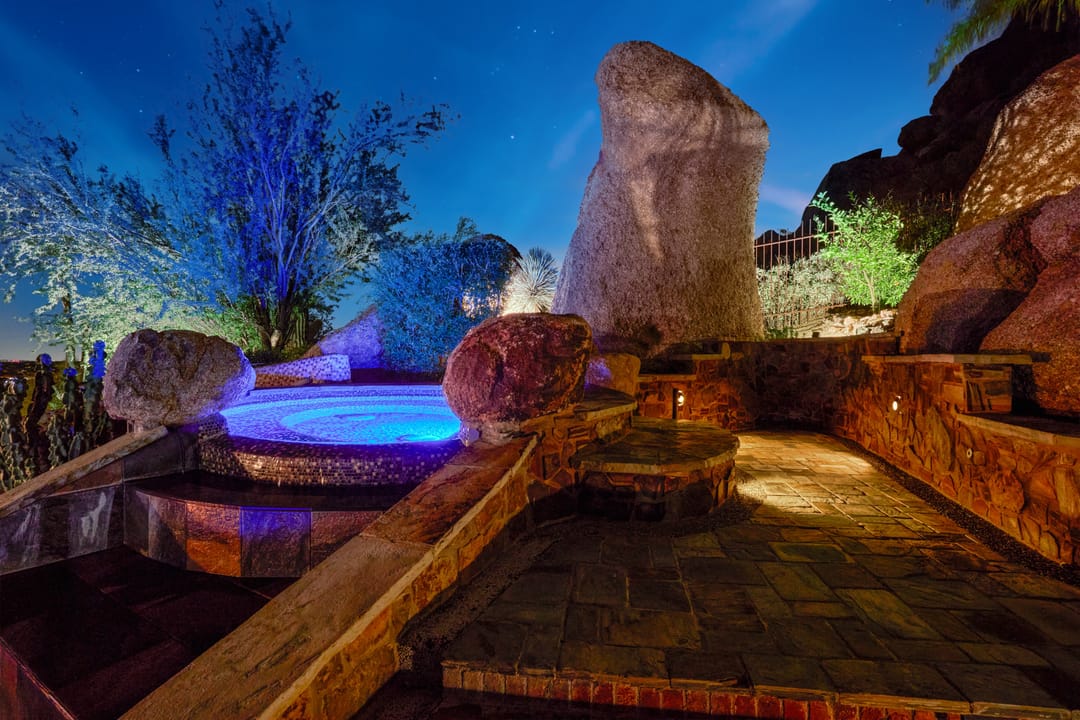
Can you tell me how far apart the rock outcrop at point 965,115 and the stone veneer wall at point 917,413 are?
31.7ft

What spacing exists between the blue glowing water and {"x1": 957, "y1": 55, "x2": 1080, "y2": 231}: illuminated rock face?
8.28 m

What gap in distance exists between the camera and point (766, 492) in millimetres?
4098

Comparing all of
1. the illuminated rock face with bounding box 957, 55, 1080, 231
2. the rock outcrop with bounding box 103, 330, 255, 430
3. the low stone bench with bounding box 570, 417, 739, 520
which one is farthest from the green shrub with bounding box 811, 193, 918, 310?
the rock outcrop with bounding box 103, 330, 255, 430

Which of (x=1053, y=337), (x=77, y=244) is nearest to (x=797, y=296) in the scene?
(x=1053, y=337)

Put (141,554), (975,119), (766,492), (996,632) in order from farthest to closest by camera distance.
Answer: (975,119)
(766,492)
(141,554)
(996,632)

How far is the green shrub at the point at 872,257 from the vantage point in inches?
338

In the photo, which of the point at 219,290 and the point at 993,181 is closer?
the point at 993,181

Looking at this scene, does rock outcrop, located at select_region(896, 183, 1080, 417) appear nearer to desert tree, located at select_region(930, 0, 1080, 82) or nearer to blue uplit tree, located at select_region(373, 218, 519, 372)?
desert tree, located at select_region(930, 0, 1080, 82)

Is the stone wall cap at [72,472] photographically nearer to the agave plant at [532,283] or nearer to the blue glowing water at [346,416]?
the blue glowing water at [346,416]

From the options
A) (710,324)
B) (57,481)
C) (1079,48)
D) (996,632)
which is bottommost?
(996,632)

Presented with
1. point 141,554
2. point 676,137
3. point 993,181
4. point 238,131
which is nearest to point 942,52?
point 993,181

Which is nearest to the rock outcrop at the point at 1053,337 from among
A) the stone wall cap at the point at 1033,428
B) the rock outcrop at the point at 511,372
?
the stone wall cap at the point at 1033,428

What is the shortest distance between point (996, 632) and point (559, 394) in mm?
2428

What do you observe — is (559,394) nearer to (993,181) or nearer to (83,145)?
(993,181)
